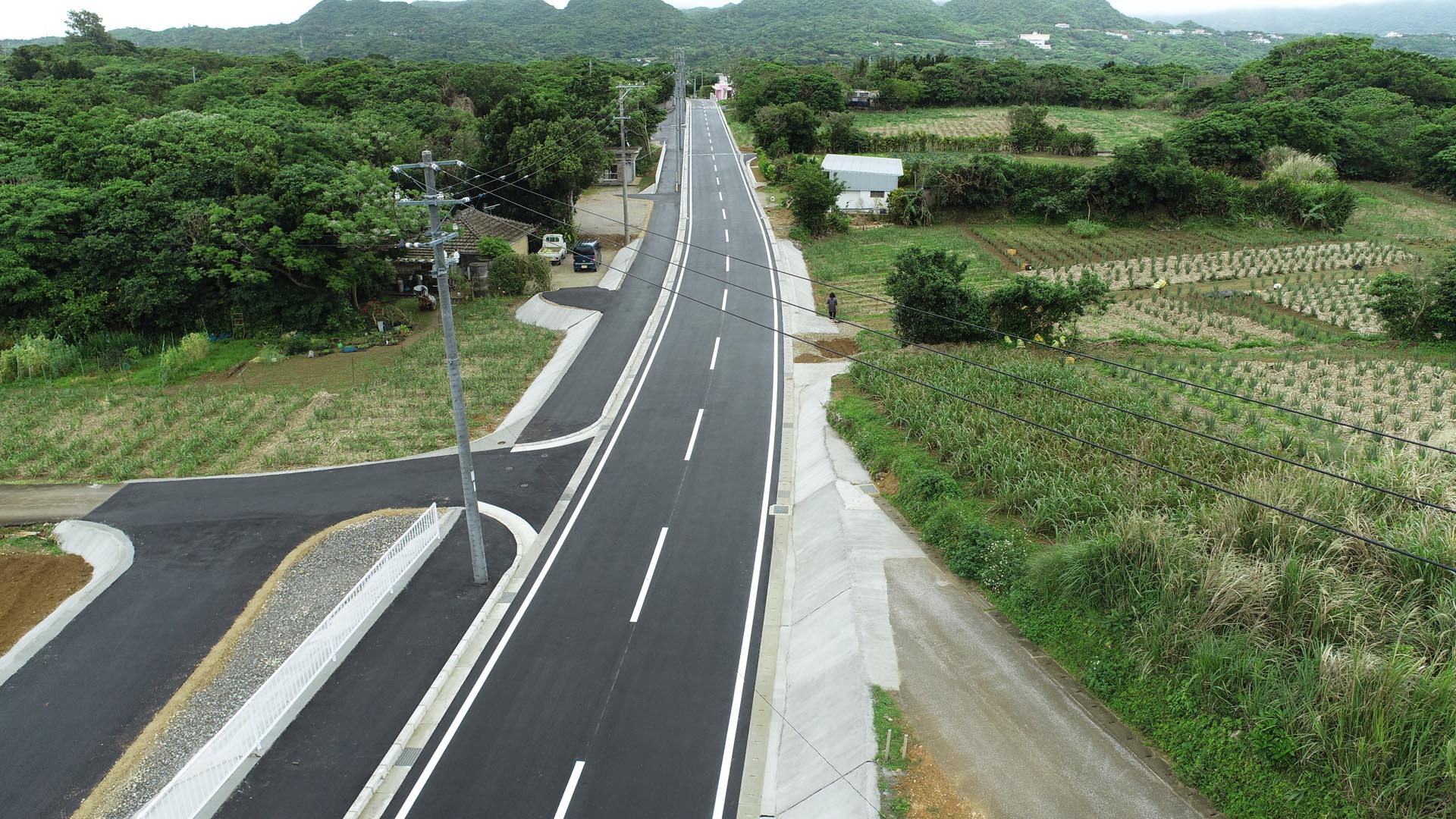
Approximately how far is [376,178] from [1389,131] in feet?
258

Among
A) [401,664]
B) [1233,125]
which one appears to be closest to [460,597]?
[401,664]

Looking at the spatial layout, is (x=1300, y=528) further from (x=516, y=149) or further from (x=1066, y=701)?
(x=516, y=149)

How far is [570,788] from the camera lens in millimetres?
12688

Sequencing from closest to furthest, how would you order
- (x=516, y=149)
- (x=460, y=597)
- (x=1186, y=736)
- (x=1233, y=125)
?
(x=1186, y=736) → (x=460, y=597) → (x=516, y=149) → (x=1233, y=125)

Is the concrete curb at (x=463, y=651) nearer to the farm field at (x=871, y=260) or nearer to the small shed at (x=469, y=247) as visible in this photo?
the farm field at (x=871, y=260)

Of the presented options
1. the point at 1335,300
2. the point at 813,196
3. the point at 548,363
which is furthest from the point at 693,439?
the point at 1335,300

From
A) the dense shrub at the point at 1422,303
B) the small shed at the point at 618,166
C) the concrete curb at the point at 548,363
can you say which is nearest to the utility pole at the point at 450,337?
the concrete curb at the point at 548,363

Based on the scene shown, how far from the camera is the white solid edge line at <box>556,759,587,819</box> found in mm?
12242

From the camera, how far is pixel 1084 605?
1458 centimetres

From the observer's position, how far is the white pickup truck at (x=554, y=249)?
45.3m

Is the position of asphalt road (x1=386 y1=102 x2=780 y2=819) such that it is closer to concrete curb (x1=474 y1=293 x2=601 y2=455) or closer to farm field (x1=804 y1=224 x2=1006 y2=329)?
concrete curb (x1=474 y1=293 x2=601 y2=455)

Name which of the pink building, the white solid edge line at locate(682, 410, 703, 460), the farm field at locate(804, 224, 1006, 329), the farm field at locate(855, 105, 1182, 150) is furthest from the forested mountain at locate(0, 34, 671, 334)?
the pink building

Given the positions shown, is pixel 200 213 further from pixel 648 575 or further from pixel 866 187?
pixel 866 187

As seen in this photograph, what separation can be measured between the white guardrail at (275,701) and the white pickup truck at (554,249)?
29.1m
